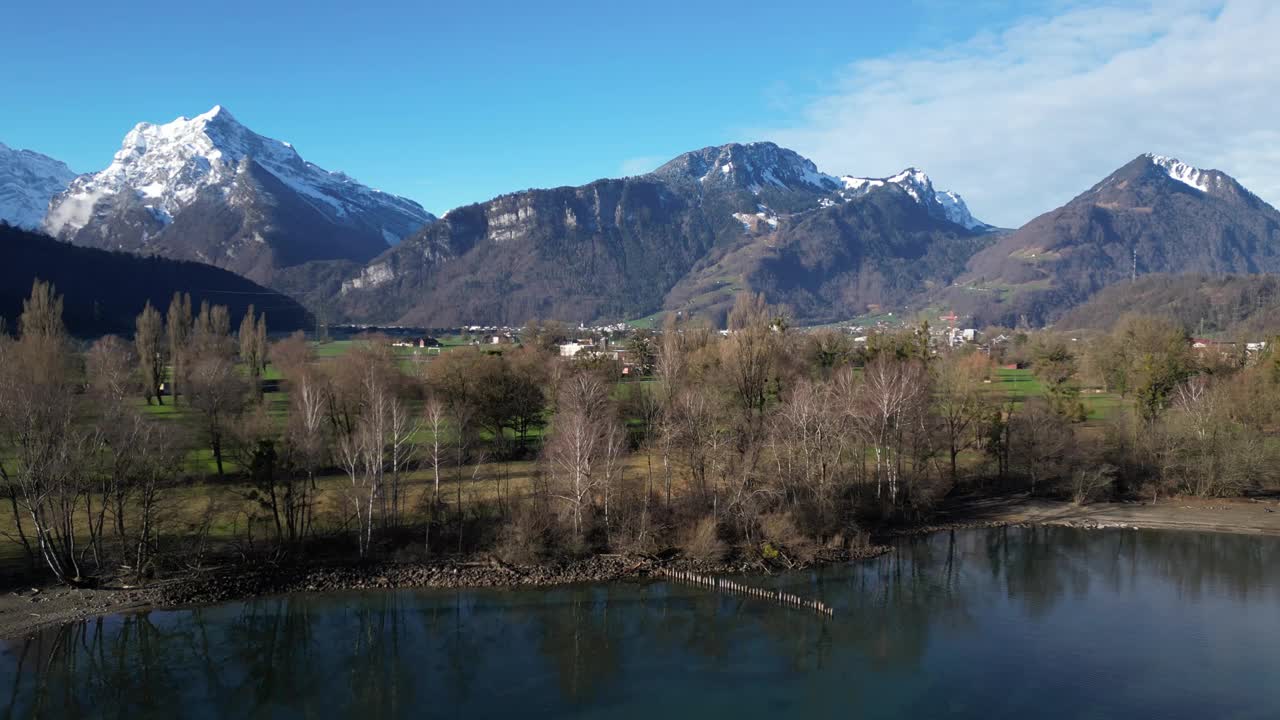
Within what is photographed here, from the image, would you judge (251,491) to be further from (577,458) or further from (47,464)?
(577,458)

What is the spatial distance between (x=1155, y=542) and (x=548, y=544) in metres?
31.1

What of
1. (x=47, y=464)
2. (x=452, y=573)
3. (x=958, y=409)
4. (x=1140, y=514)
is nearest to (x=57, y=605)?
(x=47, y=464)

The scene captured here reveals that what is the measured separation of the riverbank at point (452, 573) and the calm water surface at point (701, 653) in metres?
0.92

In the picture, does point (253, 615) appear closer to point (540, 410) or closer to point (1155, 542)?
point (540, 410)

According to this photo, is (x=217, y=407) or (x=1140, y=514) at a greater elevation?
(x=217, y=407)

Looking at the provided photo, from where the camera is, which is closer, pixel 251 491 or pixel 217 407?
pixel 251 491

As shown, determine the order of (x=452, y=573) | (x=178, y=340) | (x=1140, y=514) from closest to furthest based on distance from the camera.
→ (x=452, y=573)
(x=1140, y=514)
(x=178, y=340)

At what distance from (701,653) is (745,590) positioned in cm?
663

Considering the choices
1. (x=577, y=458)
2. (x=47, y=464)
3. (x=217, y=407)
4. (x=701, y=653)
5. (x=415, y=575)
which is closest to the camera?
(x=701, y=653)

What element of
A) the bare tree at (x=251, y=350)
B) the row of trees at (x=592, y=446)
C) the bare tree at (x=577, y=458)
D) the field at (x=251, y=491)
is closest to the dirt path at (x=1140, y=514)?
the row of trees at (x=592, y=446)

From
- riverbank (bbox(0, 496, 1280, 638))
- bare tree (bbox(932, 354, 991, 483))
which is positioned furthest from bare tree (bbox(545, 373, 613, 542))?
bare tree (bbox(932, 354, 991, 483))

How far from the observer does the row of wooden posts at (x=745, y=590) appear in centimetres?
3225

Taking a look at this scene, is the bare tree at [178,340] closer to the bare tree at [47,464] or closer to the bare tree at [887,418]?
the bare tree at [47,464]

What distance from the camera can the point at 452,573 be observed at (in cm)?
3506
